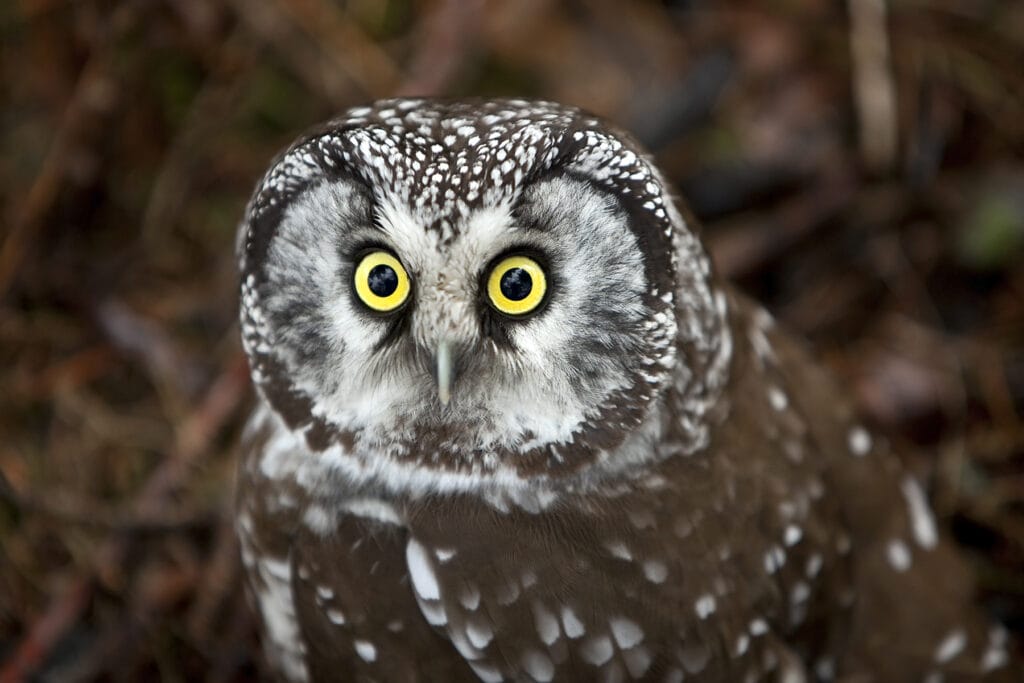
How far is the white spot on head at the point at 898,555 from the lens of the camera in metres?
2.04

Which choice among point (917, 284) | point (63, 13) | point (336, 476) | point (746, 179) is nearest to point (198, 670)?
point (336, 476)

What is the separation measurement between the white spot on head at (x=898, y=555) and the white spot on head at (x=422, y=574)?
0.91 meters

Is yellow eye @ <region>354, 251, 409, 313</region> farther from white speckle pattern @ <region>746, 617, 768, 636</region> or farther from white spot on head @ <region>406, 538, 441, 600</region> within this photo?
white speckle pattern @ <region>746, 617, 768, 636</region>

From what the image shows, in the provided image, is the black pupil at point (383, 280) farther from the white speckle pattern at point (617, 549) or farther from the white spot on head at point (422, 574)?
the white speckle pattern at point (617, 549)

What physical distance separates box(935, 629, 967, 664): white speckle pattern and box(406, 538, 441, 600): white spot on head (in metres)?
1.00

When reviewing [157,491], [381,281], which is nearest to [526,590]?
[381,281]

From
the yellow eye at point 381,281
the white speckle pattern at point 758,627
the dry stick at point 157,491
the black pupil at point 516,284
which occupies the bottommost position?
the dry stick at point 157,491

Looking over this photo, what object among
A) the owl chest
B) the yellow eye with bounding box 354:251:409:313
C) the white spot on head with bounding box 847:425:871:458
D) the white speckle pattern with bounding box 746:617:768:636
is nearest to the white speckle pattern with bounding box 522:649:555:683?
the owl chest

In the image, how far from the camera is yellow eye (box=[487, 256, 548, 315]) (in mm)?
1438

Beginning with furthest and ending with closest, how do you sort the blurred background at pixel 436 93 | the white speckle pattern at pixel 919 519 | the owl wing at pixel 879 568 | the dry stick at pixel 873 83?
the dry stick at pixel 873 83, the blurred background at pixel 436 93, the white speckle pattern at pixel 919 519, the owl wing at pixel 879 568

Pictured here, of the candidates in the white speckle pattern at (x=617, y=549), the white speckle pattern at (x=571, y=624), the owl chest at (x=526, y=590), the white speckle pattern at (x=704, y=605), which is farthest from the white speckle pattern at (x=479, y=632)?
the white speckle pattern at (x=704, y=605)

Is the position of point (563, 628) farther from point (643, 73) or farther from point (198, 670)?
point (643, 73)

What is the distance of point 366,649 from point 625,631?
1.30 ft

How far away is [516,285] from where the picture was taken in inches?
56.7
